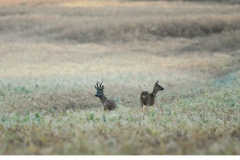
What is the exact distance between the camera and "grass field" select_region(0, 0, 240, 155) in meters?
7.47

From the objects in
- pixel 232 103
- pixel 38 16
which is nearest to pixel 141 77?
pixel 38 16

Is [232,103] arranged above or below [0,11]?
below

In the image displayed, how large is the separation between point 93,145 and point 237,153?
→ 1.41 metres

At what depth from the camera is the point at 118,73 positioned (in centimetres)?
3334

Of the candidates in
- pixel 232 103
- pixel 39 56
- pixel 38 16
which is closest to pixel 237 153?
pixel 232 103

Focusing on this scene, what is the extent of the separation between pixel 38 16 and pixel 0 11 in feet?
24.0

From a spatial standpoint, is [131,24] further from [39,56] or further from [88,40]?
[39,56]

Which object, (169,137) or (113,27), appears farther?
(113,27)

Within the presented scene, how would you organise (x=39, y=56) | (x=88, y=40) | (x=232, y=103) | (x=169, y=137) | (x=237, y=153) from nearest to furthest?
(x=237, y=153)
(x=169, y=137)
(x=232, y=103)
(x=39, y=56)
(x=88, y=40)

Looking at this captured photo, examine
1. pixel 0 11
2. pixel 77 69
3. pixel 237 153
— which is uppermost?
pixel 0 11

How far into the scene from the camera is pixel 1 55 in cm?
4100

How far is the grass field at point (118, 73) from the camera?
747 cm

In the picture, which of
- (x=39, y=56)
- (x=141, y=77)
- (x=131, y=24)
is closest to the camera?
(x=141, y=77)

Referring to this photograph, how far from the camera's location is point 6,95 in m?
19.2
